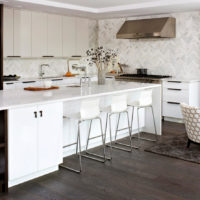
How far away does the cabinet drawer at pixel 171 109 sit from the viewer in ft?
22.6

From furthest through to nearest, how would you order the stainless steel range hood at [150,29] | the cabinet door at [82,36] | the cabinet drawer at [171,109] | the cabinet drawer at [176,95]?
1. the cabinet door at [82,36]
2. the stainless steel range hood at [150,29]
3. the cabinet drawer at [171,109]
4. the cabinet drawer at [176,95]

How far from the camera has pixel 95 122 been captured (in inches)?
194

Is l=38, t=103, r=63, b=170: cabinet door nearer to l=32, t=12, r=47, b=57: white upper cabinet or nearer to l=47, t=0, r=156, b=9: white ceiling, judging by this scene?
l=47, t=0, r=156, b=9: white ceiling

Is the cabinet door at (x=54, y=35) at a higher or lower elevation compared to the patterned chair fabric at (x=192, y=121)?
higher

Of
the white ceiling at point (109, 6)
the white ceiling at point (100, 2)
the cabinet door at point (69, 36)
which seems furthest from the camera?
the cabinet door at point (69, 36)

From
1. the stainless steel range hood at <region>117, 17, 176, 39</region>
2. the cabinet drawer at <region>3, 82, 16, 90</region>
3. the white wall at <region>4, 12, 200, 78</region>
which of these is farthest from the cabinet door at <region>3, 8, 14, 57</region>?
the stainless steel range hood at <region>117, 17, 176, 39</region>

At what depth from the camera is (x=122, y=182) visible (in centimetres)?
369

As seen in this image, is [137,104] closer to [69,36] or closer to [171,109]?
[171,109]

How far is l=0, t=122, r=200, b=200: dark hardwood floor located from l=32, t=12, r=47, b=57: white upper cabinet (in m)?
3.54

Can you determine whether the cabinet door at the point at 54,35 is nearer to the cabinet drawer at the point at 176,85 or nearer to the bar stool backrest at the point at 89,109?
the cabinet drawer at the point at 176,85


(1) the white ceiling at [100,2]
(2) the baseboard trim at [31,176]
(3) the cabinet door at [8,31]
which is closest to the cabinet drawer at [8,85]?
(3) the cabinet door at [8,31]

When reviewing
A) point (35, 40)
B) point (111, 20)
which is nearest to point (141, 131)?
point (35, 40)

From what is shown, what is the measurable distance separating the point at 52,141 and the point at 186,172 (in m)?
1.68

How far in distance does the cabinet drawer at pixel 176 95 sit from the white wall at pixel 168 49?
2.13 feet
